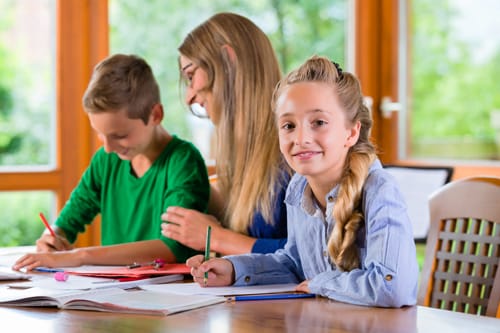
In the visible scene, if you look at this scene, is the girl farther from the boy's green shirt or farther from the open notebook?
the open notebook

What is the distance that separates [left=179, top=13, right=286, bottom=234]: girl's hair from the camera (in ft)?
6.48

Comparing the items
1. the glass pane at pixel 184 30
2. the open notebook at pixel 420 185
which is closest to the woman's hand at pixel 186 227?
the glass pane at pixel 184 30

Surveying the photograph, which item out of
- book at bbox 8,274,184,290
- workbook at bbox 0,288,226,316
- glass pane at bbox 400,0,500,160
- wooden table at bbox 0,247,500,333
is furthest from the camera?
glass pane at bbox 400,0,500,160

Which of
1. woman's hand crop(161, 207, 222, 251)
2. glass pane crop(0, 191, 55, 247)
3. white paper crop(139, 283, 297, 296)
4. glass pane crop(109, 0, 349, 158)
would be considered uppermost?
glass pane crop(109, 0, 349, 158)

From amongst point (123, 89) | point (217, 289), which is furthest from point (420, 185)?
point (217, 289)

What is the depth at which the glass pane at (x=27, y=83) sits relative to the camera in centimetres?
316

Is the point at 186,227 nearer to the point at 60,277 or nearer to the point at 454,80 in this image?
the point at 60,277

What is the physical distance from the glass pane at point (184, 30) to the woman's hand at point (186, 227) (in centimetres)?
130

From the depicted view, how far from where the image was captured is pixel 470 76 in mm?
3873

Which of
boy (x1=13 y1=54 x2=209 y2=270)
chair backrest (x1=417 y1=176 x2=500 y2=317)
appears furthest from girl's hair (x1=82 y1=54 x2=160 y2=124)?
chair backrest (x1=417 y1=176 x2=500 y2=317)

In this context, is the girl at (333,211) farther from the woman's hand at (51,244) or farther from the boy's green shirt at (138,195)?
the woman's hand at (51,244)

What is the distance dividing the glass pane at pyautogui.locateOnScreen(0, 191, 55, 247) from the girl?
5.87ft

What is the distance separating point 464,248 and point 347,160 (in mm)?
451

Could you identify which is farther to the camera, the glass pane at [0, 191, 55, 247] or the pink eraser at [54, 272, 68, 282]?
the glass pane at [0, 191, 55, 247]
